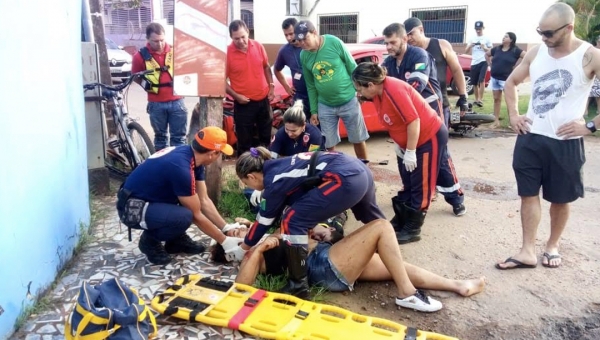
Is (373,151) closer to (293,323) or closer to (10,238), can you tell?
(293,323)

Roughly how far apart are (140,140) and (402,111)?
3.13 metres

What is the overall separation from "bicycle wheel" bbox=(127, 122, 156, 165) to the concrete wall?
11.9m

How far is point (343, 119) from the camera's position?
538 cm

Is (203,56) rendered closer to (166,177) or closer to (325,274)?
(166,177)

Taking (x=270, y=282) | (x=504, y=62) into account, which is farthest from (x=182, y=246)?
(x=504, y=62)

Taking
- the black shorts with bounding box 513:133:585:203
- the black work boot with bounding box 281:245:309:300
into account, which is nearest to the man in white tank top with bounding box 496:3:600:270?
the black shorts with bounding box 513:133:585:203

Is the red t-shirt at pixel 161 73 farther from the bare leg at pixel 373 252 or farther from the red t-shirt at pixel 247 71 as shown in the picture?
the bare leg at pixel 373 252

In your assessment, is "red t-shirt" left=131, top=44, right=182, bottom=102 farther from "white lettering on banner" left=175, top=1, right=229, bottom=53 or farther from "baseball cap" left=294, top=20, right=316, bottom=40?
"baseball cap" left=294, top=20, right=316, bottom=40

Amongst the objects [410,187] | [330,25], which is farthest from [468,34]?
[410,187]

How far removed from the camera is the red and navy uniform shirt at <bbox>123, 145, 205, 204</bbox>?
11.0 ft

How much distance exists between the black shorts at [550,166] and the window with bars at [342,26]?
14.4m

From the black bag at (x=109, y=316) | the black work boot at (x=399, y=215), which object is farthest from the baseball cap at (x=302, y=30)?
the black bag at (x=109, y=316)

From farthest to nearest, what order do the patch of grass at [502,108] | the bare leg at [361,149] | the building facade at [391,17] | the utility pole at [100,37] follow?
1. the building facade at [391,17]
2. the patch of grass at [502,108]
3. the utility pole at [100,37]
4. the bare leg at [361,149]

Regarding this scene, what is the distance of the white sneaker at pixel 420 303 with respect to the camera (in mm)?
3068
